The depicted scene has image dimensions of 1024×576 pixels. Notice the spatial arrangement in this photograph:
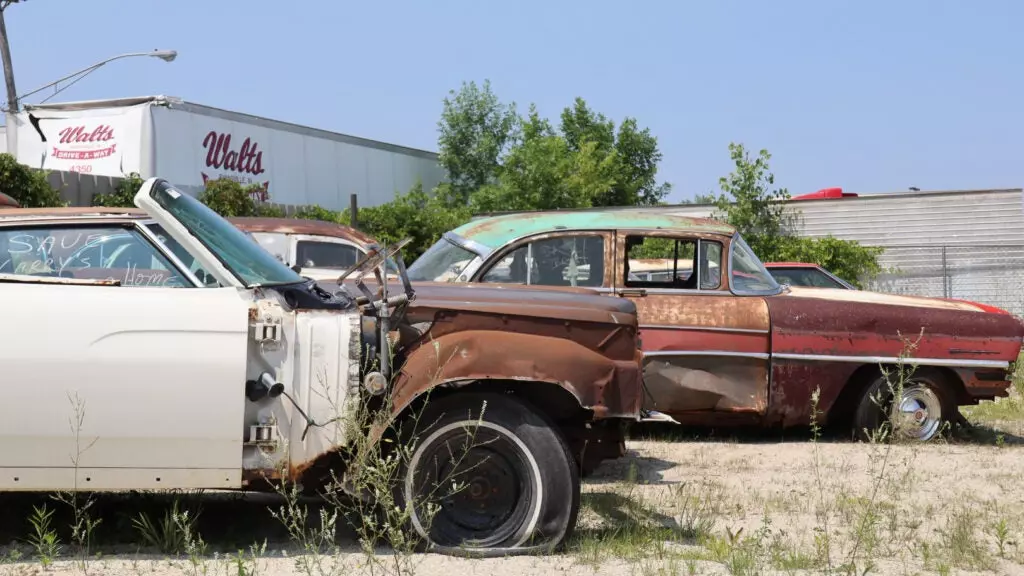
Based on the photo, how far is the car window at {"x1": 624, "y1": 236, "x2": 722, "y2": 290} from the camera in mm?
9031

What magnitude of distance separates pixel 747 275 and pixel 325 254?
417 centimetres

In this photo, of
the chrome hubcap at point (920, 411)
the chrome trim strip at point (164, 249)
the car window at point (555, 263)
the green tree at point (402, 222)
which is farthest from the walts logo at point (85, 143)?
the chrome trim strip at point (164, 249)

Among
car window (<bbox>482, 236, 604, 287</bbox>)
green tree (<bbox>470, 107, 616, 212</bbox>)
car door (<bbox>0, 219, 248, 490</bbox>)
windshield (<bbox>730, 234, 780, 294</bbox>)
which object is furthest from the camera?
green tree (<bbox>470, 107, 616, 212</bbox>)

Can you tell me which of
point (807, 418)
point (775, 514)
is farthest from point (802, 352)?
point (775, 514)

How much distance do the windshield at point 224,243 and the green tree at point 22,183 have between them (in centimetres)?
1477

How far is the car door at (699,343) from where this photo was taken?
28.3ft

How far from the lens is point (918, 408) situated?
9.38 metres

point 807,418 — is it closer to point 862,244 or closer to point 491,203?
point 862,244

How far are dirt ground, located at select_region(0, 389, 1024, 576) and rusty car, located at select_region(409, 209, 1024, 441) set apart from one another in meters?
0.45

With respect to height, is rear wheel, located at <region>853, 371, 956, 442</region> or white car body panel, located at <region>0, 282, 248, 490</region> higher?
white car body panel, located at <region>0, 282, 248, 490</region>

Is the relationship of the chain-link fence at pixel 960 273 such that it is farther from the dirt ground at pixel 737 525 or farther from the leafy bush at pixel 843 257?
the dirt ground at pixel 737 525

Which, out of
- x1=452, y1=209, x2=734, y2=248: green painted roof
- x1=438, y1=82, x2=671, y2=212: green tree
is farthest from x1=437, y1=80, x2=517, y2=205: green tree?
x1=452, y1=209, x2=734, y2=248: green painted roof

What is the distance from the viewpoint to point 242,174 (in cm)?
2425

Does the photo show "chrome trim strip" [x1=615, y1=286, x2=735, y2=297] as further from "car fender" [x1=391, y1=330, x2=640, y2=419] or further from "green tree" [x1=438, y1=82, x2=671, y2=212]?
"green tree" [x1=438, y1=82, x2=671, y2=212]
